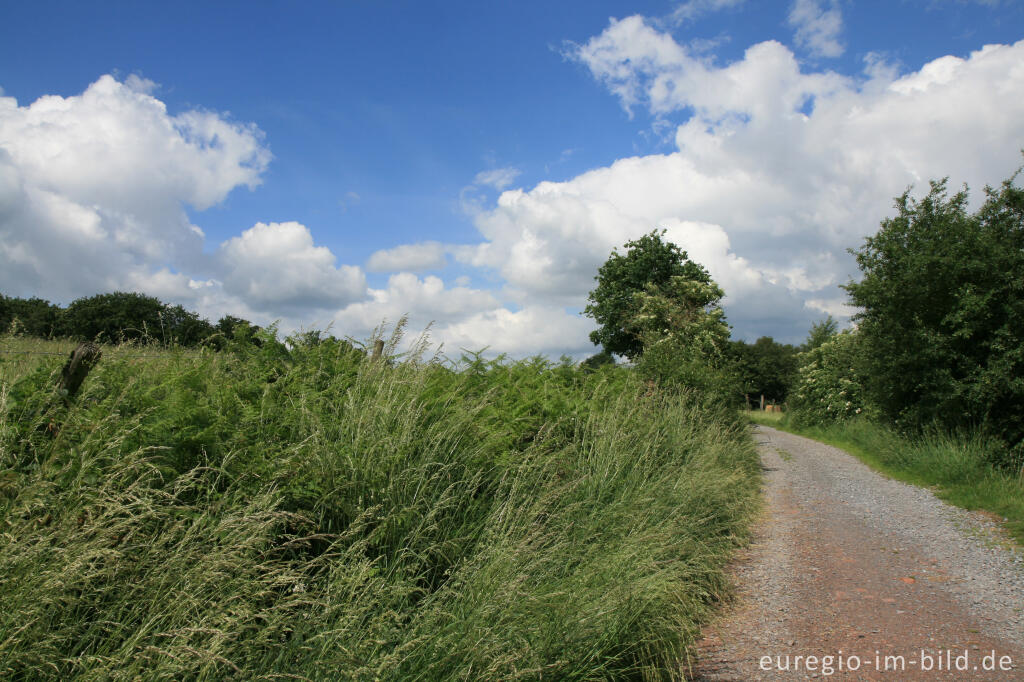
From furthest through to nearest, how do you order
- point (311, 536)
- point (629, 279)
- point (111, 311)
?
point (629, 279), point (111, 311), point (311, 536)

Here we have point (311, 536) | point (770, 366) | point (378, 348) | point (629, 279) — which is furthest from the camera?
point (770, 366)

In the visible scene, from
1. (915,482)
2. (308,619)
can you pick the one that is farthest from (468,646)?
(915,482)

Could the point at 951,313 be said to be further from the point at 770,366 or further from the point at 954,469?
the point at 770,366

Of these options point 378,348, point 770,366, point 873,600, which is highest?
point 770,366

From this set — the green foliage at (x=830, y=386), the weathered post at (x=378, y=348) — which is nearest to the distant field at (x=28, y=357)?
the weathered post at (x=378, y=348)

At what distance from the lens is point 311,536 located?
9.20 feet

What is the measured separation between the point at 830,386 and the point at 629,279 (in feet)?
46.5

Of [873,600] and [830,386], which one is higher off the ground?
[830,386]

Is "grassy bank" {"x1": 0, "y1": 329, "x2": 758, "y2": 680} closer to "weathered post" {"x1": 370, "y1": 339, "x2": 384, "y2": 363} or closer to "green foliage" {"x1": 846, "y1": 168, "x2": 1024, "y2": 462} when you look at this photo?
"weathered post" {"x1": 370, "y1": 339, "x2": 384, "y2": 363}

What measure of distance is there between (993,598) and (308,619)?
641 centimetres

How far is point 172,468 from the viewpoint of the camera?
306 cm

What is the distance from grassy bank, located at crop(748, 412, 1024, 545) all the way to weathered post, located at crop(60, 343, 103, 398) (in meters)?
10.2

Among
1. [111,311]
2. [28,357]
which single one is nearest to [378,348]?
[28,357]

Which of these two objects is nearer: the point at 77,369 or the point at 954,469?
the point at 77,369
